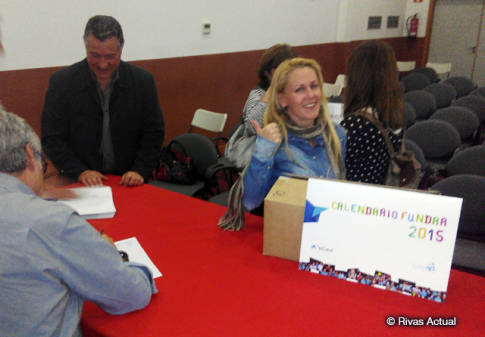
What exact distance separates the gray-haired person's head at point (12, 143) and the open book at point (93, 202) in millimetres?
687

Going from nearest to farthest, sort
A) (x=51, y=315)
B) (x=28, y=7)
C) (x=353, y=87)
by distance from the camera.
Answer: (x=51, y=315), (x=353, y=87), (x=28, y=7)

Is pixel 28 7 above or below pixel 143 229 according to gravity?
above

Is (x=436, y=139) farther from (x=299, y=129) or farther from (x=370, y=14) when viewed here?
(x=370, y=14)

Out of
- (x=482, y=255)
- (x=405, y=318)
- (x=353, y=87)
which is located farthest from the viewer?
(x=353, y=87)

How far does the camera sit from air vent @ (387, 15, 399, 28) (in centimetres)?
889

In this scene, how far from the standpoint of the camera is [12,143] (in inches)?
35.5

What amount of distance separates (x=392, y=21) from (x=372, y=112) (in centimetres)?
835

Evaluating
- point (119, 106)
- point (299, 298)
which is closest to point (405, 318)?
point (299, 298)

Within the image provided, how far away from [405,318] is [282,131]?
0.83 meters

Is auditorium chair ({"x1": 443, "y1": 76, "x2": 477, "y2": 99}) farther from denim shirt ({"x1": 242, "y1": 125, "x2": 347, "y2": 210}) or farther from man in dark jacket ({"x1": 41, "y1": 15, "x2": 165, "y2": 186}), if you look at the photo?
man in dark jacket ({"x1": 41, "y1": 15, "x2": 165, "y2": 186})

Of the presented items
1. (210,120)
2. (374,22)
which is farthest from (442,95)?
(374,22)

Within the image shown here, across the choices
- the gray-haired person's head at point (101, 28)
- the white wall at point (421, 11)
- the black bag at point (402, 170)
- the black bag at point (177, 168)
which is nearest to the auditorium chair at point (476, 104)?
the black bag at point (402, 170)

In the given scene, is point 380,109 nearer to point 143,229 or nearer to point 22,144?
point 143,229

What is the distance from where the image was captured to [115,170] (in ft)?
7.63
